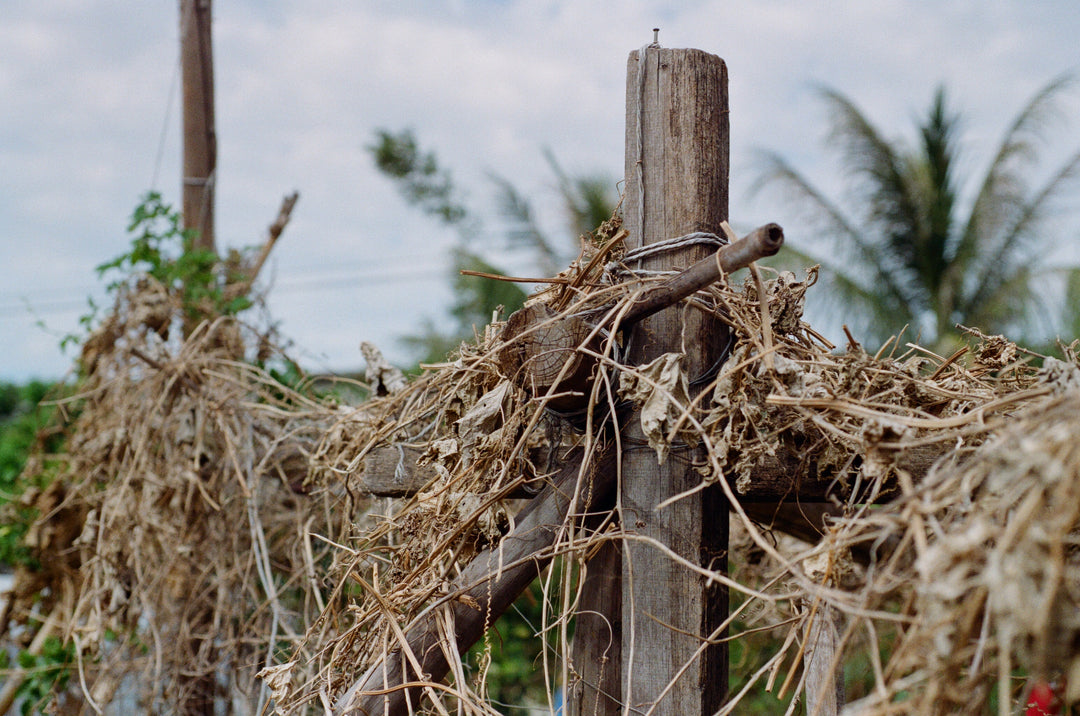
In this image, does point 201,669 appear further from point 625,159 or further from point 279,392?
point 625,159

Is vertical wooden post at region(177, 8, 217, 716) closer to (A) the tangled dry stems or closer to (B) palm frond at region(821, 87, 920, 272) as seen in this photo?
(A) the tangled dry stems

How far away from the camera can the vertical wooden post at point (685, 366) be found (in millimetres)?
1595

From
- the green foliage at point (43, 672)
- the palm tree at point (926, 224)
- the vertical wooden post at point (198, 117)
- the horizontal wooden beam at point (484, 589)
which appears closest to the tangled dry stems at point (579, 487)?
the horizontal wooden beam at point (484, 589)

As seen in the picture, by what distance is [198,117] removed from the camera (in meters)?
3.94

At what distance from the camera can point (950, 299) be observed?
32.2 feet

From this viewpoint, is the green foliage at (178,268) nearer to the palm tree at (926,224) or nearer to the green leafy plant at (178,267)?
the green leafy plant at (178,267)

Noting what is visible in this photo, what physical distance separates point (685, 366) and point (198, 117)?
3.23 metres

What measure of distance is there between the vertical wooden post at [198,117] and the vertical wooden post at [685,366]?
279 cm

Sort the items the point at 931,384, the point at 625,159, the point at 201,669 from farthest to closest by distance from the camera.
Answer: the point at 201,669, the point at 625,159, the point at 931,384

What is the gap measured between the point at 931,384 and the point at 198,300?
283 cm

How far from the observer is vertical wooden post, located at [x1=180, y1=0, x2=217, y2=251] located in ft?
12.7

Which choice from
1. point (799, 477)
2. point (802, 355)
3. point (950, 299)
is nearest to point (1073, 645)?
point (799, 477)

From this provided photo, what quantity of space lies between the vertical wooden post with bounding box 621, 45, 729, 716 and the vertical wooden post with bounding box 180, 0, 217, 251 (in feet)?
9.17

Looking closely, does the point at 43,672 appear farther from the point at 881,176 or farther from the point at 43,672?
the point at 881,176
